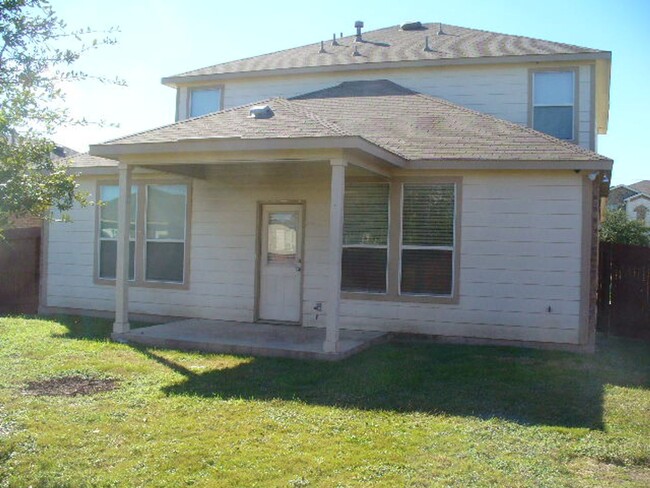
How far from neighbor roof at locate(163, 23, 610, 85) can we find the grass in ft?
21.7

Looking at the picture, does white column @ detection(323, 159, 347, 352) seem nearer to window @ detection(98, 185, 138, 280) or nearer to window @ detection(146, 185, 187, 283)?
window @ detection(146, 185, 187, 283)

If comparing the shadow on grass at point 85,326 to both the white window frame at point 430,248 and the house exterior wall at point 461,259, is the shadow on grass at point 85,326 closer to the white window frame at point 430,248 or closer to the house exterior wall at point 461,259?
the house exterior wall at point 461,259

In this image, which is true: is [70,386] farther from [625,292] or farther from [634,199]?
[634,199]

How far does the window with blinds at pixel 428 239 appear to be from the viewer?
1059cm

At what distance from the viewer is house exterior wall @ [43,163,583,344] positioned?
10.1 m

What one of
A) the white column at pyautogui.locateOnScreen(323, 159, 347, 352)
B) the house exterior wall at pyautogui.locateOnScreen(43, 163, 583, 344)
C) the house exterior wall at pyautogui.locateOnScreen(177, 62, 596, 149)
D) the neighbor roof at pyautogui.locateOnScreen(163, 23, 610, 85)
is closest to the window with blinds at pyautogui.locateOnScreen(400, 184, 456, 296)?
the house exterior wall at pyautogui.locateOnScreen(43, 163, 583, 344)

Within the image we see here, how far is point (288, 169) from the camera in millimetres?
11383

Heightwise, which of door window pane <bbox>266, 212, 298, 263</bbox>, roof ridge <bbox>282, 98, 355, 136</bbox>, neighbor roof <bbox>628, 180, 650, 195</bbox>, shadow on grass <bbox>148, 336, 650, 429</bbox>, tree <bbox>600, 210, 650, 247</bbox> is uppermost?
neighbor roof <bbox>628, 180, 650, 195</bbox>

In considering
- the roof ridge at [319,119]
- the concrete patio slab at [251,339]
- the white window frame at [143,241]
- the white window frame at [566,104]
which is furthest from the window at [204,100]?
the white window frame at [566,104]

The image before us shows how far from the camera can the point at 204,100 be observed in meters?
15.2

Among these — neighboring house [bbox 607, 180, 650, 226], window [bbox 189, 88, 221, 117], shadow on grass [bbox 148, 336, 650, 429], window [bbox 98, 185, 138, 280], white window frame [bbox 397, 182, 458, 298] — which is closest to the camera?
shadow on grass [bbox 148, 336, 650, 429]

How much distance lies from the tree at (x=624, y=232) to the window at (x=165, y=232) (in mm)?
16360

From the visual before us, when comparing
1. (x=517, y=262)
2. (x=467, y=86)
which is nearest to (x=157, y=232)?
(x=517, y=262)

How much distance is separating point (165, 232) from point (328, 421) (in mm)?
7371
